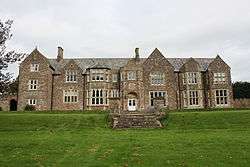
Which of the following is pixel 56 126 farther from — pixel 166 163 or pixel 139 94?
pixel 139 94

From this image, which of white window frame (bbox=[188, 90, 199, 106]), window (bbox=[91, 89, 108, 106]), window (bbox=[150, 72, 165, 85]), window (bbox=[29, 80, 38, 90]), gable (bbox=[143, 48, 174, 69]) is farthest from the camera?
gable (bbox=[143, 48, 174, 69])

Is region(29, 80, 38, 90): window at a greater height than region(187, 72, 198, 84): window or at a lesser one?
lesser

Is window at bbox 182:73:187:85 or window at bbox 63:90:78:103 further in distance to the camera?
window at bbox 182:73:187:85

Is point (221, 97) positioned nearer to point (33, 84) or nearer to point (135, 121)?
point (135, 121)

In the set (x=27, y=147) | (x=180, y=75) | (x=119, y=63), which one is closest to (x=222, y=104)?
(x=180, y=75)

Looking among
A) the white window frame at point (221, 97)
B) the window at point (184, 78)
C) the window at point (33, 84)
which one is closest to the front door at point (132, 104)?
the window at point (184, 78)

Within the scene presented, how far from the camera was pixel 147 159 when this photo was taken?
14.9 metres

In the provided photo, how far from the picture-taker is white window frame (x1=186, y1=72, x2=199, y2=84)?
175 feet

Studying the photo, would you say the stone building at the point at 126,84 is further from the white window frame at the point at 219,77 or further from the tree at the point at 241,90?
the tree at the point at 241,90

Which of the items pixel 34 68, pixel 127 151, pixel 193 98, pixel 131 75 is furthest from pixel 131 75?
pixel 127 151

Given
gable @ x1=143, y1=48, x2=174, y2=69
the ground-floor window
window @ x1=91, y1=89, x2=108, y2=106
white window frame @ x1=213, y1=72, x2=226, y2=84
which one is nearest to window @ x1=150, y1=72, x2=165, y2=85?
gable @ x1=143, y1=48, x2=174, y2=69

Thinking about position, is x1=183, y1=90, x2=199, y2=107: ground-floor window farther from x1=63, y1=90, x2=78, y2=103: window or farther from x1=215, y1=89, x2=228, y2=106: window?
x1=63, y1=90, x2=78, y2=103: window

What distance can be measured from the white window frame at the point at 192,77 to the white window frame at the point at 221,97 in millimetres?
3560

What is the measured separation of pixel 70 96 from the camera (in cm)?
5322
